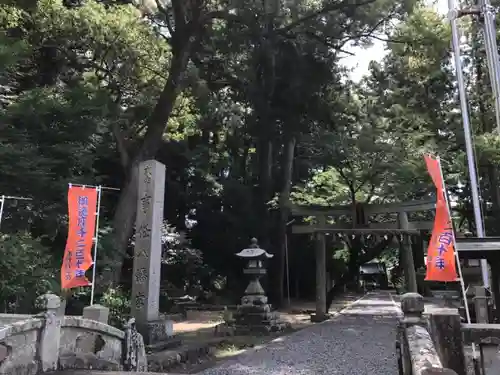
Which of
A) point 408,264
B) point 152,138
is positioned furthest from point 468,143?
point 152,138

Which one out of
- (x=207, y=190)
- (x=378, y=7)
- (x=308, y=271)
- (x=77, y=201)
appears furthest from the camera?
(x=308, y=271)

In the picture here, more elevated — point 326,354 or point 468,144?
point 468,144

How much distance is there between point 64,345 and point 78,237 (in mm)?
3081

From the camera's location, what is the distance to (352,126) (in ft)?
62.8

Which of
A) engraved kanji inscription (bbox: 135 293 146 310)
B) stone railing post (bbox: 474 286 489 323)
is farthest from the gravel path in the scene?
engraved kanji inscription (bbox: 135 293 146 310)

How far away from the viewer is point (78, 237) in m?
9.09

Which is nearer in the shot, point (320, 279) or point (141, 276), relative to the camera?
point (141, 276)

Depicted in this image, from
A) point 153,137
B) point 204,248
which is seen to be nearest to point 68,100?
point 153,137

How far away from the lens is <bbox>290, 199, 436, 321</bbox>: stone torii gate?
15508 mm

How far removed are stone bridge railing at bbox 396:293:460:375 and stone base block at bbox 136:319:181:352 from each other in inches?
205

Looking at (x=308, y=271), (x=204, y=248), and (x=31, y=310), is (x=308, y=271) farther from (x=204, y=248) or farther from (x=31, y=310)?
(x=31, y=310)

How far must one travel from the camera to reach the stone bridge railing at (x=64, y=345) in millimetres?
5402

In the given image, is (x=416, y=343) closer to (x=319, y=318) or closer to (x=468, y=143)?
(x=468, y=143)

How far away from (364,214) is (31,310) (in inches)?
410
